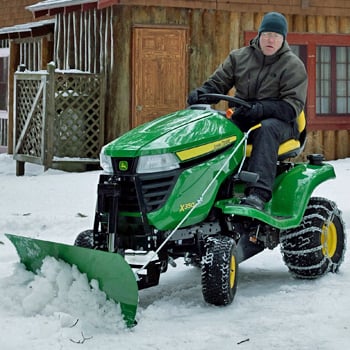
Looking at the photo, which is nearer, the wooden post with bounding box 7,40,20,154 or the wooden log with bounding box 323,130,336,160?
the wooden log with bounding box 323,130,336,160

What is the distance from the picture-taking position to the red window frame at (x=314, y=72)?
1625 cm

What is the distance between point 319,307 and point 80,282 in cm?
145

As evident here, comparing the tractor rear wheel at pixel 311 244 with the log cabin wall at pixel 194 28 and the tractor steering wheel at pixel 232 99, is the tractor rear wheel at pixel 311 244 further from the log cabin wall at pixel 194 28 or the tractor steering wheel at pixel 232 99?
the log cabin wall at pixel 194 28

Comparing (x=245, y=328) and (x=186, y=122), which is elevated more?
(x=186, y=122)

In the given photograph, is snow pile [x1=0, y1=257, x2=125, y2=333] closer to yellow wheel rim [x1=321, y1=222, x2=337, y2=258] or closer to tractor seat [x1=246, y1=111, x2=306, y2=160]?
tractor seat [x1=246, y1=111, x2=306, y2=160]

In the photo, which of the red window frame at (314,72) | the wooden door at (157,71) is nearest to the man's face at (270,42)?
the wooden door at (157,71)

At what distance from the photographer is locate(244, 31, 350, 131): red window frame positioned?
1625 cm

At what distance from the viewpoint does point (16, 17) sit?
2184 cm

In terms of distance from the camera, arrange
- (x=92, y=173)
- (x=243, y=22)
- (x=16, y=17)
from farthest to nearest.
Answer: (x=16, y=17) → (x=243, y=22) → (x=92, y=173)

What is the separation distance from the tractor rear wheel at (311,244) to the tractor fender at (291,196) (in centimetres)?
18

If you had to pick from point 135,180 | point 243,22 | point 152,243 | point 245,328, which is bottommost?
point 245,328

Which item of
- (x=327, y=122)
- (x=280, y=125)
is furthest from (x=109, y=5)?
(x=280, y=125)

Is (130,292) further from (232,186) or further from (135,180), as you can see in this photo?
(232,186)

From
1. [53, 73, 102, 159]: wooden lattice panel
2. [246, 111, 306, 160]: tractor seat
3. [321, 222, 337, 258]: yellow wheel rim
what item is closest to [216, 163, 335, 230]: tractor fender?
[246, 111, 306, 160]: tractor seat
